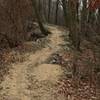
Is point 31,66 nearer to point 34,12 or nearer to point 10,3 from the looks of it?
point 10,3

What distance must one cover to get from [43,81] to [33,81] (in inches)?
18.7

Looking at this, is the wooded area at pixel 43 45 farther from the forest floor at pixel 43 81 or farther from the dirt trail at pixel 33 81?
the dirt trail at pixel 33 81

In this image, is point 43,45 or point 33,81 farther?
point 43,45

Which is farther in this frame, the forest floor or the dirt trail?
the forest floor

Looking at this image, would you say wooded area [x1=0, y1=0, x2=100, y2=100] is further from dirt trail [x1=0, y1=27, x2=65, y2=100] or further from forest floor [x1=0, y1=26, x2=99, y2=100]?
dirt trail [x1=0, y1=27, x2=65, y2=100]

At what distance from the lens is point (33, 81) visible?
14312 mm

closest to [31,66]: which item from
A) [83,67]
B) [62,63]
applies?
[62,63]

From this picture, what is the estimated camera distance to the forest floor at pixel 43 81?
42.4 feet

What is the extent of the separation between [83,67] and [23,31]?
21.9ft

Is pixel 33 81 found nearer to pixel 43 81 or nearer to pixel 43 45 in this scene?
pixel 43 81

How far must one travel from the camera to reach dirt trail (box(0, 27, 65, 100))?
12.8m

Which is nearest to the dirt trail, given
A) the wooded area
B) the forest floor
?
the forest floor

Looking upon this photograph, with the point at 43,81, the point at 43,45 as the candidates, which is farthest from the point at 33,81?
the point at 43,45

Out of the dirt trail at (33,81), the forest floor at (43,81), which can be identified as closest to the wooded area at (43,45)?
the forest floor at (43,81)
